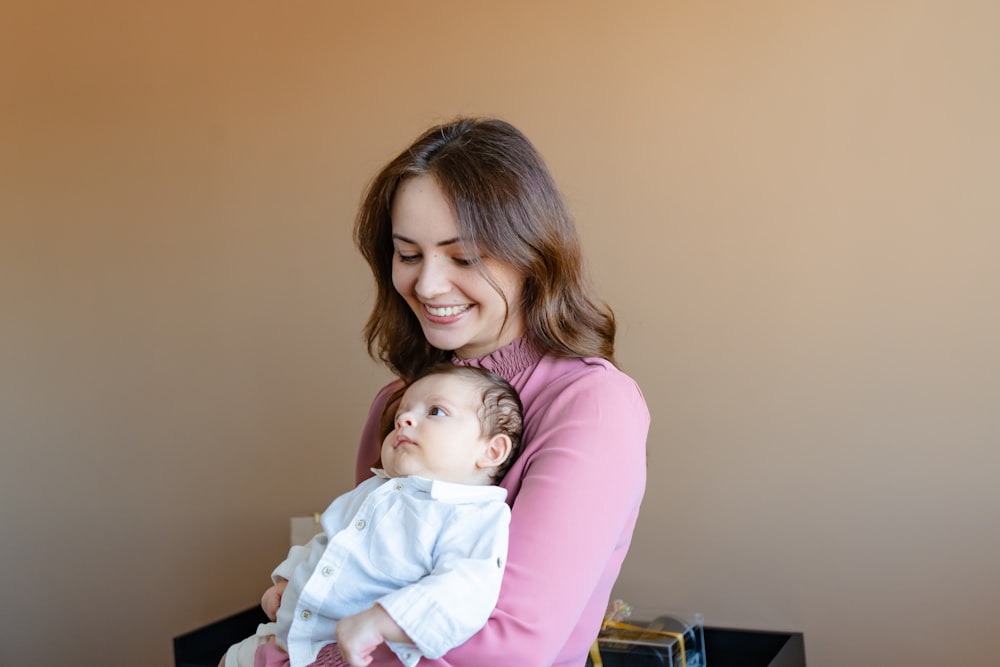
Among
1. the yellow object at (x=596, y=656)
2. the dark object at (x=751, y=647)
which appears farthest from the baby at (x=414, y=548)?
the dark object at (x=751, y=647)

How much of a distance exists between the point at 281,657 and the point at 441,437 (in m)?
0.36

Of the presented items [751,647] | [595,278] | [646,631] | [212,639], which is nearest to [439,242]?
[595,278]

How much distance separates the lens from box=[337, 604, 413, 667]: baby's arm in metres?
1.26

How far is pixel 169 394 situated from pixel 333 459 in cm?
64

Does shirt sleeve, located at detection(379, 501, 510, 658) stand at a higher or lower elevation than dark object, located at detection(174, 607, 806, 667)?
higher

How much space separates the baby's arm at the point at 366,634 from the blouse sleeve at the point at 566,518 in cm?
7

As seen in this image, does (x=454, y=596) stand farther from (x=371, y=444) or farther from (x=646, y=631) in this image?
(x=646, y=631)

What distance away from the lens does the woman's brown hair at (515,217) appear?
1.55 meters

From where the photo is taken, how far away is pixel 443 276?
156 centimetres

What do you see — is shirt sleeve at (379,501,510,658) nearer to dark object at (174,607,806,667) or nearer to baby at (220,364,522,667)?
baby at (220,364,522,667)

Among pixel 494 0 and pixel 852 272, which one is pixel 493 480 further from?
pixel 494 0

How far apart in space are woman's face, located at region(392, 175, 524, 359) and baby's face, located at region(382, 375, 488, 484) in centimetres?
10

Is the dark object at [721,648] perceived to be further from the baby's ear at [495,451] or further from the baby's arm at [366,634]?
the baby's arm at [366,634]

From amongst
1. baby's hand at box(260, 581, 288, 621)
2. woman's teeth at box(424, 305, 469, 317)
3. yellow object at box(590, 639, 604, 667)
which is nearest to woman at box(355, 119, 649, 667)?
woman's teeth at box(424, 305, 469, 317)
